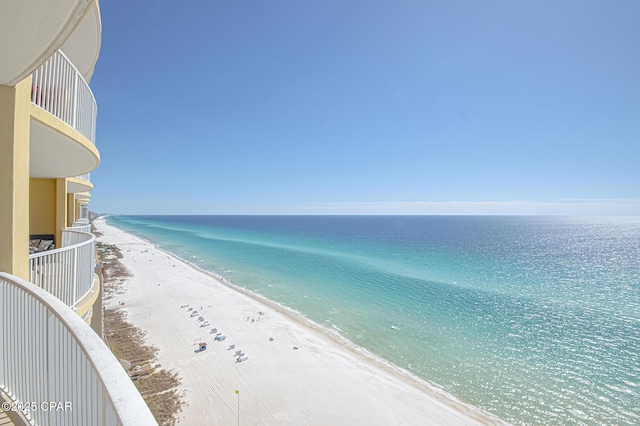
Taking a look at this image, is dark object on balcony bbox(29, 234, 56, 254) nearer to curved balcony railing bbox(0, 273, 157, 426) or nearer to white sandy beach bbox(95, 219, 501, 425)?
curved balcony railing bbox(0, 273, 157, 426)

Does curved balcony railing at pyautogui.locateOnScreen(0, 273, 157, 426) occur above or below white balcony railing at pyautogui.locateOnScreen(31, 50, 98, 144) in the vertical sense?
below

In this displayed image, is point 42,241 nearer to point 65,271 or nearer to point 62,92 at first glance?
point 65,271

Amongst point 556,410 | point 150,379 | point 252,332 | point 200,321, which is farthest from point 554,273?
point 150,379

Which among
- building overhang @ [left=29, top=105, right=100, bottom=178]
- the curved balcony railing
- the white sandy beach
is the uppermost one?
building overhang @ [left=29, top=105, right=100, bottom=178]

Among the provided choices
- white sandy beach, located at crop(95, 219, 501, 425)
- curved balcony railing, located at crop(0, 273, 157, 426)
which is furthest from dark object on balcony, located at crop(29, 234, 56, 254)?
white sandy beach, located at crop(95, 219, 501, 425)

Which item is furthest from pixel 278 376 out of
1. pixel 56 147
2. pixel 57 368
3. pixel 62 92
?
pixel 62 92

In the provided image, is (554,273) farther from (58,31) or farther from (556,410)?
(58,31)

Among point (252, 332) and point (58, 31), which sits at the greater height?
point (58, 31)
